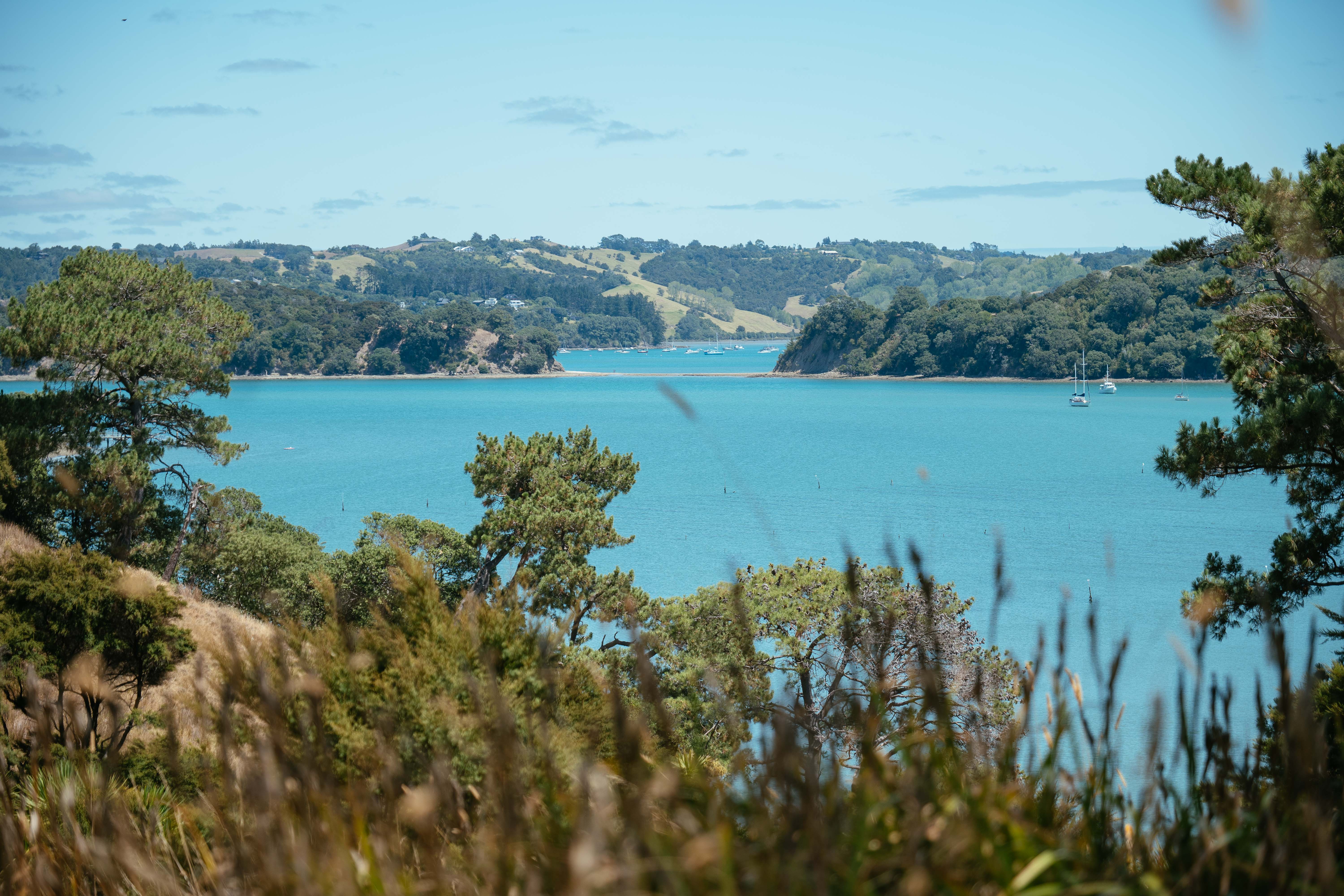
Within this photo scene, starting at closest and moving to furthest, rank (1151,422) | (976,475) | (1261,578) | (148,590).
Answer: (148,590), (1261,578), (976,475), (1151,422)

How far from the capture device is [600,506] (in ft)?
65.5

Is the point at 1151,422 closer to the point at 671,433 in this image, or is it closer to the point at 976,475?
the point at 976,475

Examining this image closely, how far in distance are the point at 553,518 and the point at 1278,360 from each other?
11.5m

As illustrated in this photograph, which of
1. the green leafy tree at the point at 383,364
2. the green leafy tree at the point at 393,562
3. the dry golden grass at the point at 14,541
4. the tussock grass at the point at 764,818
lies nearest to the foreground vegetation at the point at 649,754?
the tussock grass at the point at 764,818

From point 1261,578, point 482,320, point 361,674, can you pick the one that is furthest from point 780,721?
point 482,320

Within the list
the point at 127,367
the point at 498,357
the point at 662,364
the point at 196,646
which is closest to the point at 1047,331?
the point at 498,357

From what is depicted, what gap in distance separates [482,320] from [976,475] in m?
101

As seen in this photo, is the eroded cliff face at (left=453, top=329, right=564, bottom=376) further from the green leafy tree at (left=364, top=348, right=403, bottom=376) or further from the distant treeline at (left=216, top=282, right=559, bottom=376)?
the green leafy tree at (left=364, top=348, right=403, bottom=376)

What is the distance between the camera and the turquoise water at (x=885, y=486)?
34438 mm

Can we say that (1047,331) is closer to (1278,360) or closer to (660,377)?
(660,377)

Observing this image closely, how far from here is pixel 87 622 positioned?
33.6 feet

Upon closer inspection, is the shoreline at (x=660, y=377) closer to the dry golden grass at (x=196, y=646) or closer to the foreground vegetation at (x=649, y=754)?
the dry golden grass at (x=196, y=646)

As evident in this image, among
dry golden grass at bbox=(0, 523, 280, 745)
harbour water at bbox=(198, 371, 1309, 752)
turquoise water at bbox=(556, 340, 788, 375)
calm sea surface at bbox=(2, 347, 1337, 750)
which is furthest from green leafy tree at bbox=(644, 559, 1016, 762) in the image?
turquoise water at bbox=(556, 340, 788, 375)

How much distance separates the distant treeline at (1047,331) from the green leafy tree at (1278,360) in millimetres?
87784
